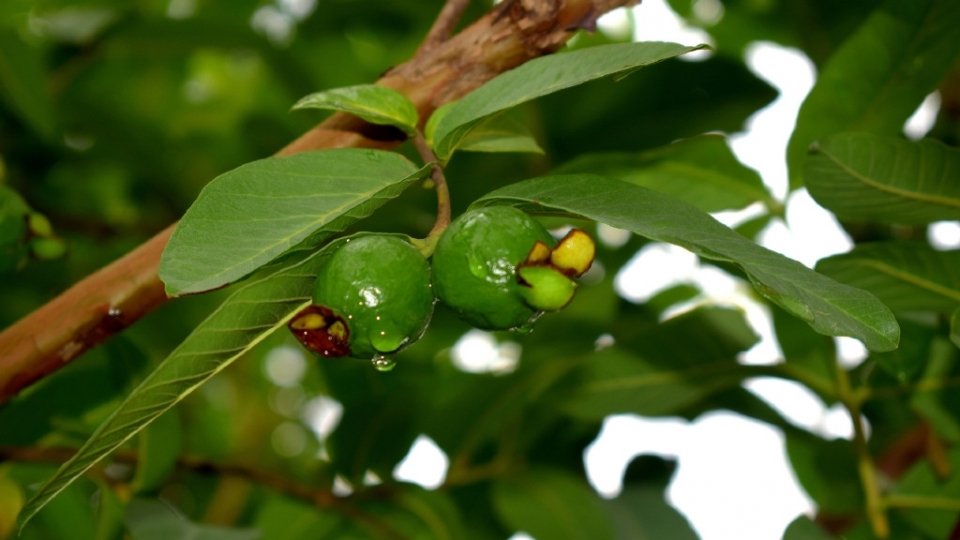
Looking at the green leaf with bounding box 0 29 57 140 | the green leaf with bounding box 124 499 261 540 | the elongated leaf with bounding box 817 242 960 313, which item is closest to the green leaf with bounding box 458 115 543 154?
the elongated leaf with bounding box 817 242 960 313

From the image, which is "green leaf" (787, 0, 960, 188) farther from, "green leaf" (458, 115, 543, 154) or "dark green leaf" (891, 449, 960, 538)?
"dark green leaf" (891, 449, 960, 538)

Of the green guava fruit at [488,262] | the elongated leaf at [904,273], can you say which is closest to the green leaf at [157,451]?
the green guava fruit at [488,262]

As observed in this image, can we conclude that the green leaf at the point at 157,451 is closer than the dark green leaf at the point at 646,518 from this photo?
Yes

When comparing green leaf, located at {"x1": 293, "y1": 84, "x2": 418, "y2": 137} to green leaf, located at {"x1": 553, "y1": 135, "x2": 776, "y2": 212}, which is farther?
green leaf, located at {"x1": 553, "y1": 135, "x2": 776, "y2": 212}

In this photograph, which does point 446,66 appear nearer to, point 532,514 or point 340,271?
point 340,271

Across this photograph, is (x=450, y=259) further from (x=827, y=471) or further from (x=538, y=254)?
(x=827, y=471)

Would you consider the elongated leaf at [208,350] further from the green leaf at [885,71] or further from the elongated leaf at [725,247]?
the green leaf at [885,71]
